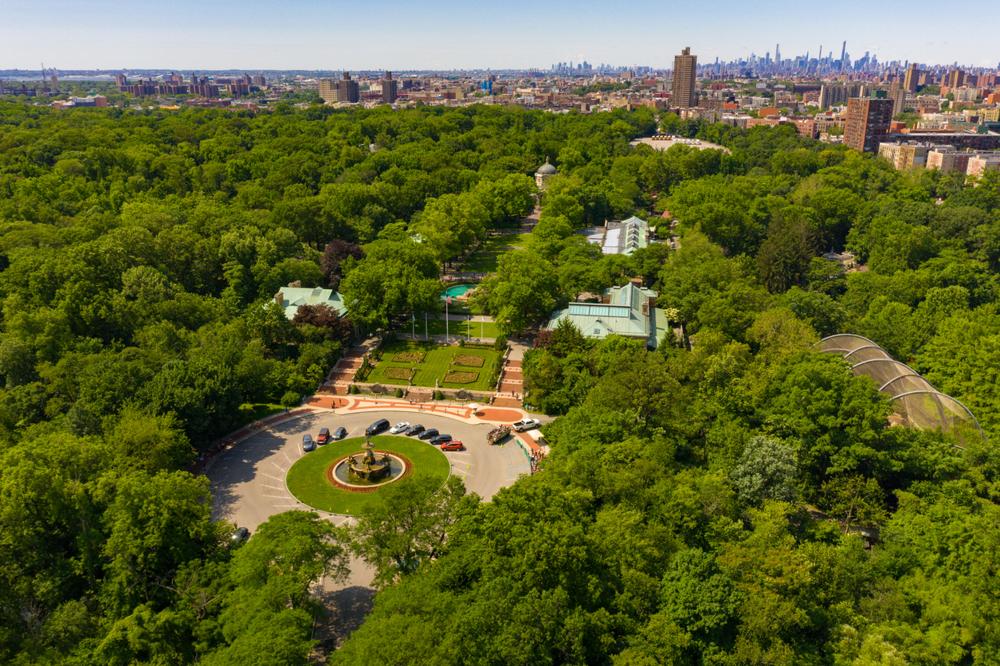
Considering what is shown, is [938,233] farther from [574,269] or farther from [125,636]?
[125,636]

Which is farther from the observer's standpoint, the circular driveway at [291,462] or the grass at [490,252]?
the grass at [490,252]

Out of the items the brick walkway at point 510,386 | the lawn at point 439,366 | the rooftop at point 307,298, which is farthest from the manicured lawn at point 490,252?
the brick walkway at point 510,386

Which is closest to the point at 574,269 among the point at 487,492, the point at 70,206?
the point at 487,492

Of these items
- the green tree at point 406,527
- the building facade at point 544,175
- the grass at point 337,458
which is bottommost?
the grass at point 337,458

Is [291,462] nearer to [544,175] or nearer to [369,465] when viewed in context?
[369,465]

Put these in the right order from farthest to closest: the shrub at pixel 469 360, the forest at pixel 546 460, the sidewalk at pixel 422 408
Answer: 1. the shrub at pixel 469 360
2. the sidewalk at pixel 422 408
3. the forest at pixel 546 460

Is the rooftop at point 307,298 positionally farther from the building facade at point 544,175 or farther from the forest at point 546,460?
the building facade at point 544,175

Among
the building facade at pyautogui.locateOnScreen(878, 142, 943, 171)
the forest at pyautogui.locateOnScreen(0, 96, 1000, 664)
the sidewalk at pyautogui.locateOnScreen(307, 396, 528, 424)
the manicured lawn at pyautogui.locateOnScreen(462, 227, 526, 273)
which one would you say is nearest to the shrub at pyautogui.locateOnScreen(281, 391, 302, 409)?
the forest at pyautogui.locateOnScreen(0, 96, 1000, 664)
